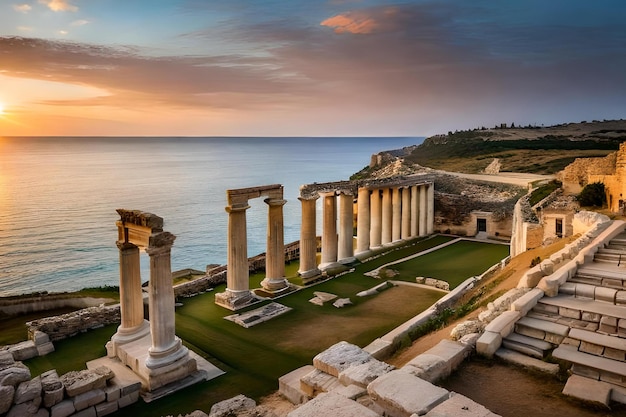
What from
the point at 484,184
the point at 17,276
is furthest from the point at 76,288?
the point at 484,184

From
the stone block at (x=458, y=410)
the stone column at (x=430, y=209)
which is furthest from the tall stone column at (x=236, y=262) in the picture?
the stone column at (x=430, y=209)

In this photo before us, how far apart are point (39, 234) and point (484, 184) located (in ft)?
167

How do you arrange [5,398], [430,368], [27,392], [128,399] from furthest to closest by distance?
1. [128,399]
2. [27,392]
3. [5,398]
4. [430,368]

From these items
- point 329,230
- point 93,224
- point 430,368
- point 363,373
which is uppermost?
point 430,368

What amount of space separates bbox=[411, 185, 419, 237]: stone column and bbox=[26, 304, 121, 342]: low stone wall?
24.6 metres

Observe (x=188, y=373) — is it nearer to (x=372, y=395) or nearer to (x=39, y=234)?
(x=372, y=395)

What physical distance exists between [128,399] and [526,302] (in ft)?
38.0

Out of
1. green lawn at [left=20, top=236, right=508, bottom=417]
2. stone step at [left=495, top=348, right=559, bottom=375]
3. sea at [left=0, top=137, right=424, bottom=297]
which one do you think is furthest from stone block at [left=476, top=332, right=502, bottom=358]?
sea at [left=0, top=137, right=424, bottom=297]

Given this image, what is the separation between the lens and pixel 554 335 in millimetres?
9711

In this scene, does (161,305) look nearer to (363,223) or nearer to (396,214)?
(363,223)

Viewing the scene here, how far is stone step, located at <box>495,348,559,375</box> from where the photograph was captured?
865cm

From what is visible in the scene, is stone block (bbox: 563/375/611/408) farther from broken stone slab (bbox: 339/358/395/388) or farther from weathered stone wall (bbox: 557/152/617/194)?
weathered stone wall (bbox: 557/152/617/194)

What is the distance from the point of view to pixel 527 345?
31.3ft

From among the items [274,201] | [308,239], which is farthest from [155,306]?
[308,239]
